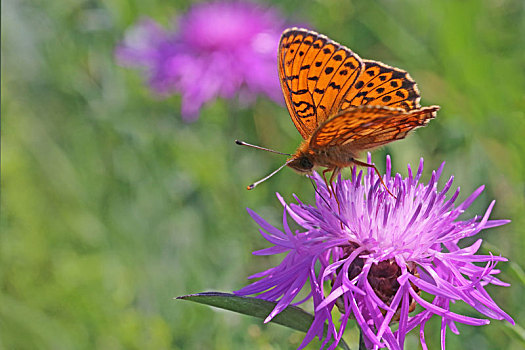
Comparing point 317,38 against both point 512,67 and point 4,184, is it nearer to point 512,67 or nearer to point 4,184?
point 512,67

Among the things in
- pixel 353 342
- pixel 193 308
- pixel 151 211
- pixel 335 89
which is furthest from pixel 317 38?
pixel 151 211

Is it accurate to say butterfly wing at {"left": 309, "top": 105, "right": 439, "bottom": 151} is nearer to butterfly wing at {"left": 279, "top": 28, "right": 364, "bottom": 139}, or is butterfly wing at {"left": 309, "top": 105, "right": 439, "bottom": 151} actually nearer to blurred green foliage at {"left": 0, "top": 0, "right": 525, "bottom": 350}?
butterfly wing at {"left": 279, "top": 28, "right": 364, "bottom": 139}

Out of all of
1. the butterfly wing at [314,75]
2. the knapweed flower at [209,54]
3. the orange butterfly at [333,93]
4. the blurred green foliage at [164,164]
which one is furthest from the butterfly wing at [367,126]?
the knapweed flower at [209,54]

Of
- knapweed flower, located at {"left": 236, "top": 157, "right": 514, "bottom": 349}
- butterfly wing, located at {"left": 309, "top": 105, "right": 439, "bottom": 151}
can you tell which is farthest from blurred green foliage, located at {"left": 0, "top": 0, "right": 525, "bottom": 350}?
butterfly wing, located at {"left": 309, "top": 105, "right": 439, "bottom": 151}

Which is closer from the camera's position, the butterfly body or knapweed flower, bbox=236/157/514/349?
knapweed flower, bbox=236/157/514/349

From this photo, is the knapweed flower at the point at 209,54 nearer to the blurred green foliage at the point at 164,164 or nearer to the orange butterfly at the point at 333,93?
the blurred green foliage at the point at 164,164

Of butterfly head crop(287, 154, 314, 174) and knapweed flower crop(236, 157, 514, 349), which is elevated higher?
butterfly head crop(287, 154, 314, 174)
